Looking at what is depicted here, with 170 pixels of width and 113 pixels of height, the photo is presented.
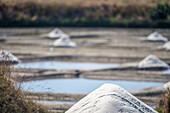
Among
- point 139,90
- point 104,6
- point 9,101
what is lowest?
point 139,90

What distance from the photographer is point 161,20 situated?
23.3m

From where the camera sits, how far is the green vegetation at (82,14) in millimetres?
23062

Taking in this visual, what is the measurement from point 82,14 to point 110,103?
20061mm

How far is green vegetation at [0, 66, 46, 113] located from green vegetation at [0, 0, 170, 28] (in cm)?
1749

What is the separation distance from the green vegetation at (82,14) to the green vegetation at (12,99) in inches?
688

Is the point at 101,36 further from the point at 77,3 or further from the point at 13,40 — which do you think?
the point at 77,3

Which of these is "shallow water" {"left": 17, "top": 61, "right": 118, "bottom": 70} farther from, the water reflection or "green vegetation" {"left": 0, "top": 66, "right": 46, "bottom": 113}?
"green vegetation" {"left": 0, "top": 66, "right": 46, "bottom": 113}

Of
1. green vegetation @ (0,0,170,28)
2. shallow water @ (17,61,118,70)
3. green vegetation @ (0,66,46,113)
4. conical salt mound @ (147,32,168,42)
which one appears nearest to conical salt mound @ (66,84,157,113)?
green vegetation @ (0,66,46,113)

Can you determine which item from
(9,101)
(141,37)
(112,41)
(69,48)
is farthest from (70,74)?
(141,37)

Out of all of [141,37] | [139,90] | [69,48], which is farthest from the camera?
[141,37]

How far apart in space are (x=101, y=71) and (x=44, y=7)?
45.7 feet

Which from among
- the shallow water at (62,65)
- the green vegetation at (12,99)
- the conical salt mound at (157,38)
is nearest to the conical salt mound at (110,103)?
the green vegetation at (12,99)

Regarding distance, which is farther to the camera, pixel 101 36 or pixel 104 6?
pixel 104 6

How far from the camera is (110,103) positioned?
185 inches
